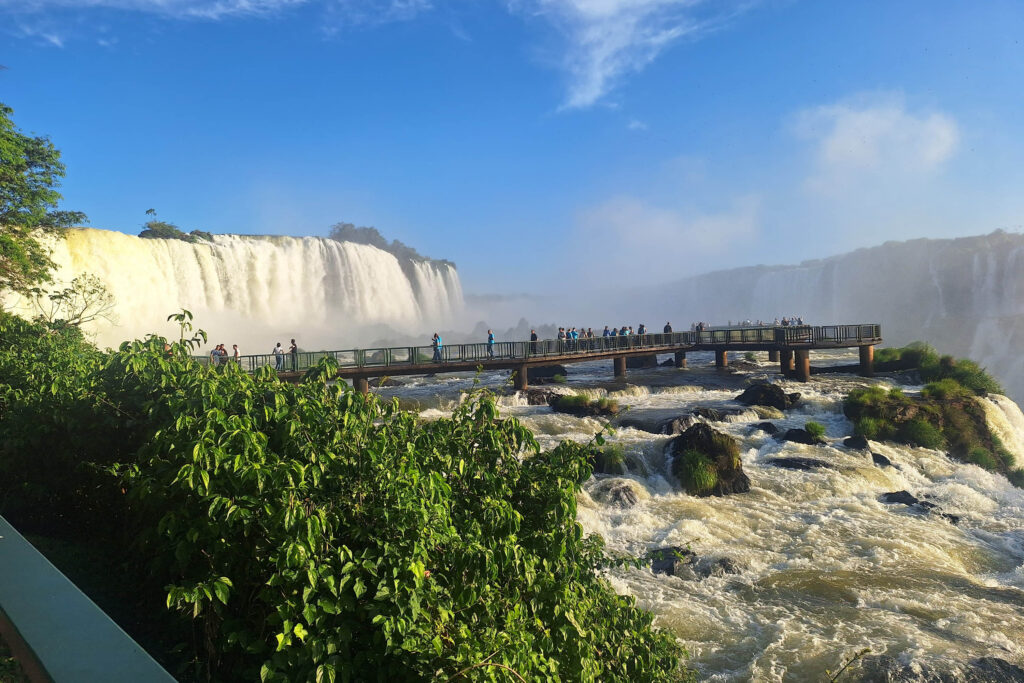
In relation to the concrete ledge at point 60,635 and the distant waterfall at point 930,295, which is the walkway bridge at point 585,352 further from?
the distant waterfall at point 930,295

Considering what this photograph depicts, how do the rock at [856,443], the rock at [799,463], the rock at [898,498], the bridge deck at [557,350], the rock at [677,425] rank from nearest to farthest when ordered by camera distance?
the rock at [898,498], the rock at [799,463], the rock at [856,443], the rock at [677,425], the bridge deck at [557,350]

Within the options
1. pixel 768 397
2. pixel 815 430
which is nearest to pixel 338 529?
pixel 815 430

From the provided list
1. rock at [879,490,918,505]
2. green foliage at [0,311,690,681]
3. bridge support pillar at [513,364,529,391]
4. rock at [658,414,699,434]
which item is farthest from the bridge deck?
green foliage at [0,311,690,681]

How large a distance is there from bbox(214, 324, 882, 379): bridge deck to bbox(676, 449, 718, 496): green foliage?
10.3 m

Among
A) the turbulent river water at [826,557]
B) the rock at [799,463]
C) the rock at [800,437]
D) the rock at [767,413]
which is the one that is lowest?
the turbulent river water at [826,557]

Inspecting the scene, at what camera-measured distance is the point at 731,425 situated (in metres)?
22.3

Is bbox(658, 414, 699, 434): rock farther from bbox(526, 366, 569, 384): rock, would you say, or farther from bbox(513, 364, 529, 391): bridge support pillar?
bbox(526, 366, 569, 384): rock

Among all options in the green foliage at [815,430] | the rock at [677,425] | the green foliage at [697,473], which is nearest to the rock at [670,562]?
the green foliage at [697,473]

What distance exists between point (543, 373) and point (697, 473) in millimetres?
21459

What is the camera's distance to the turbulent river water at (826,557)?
937 centimetres

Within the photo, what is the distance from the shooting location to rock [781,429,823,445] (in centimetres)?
2005

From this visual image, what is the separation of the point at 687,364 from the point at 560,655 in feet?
135

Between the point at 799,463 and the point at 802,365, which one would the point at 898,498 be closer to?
the point at 799,463

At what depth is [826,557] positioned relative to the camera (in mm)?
12453
